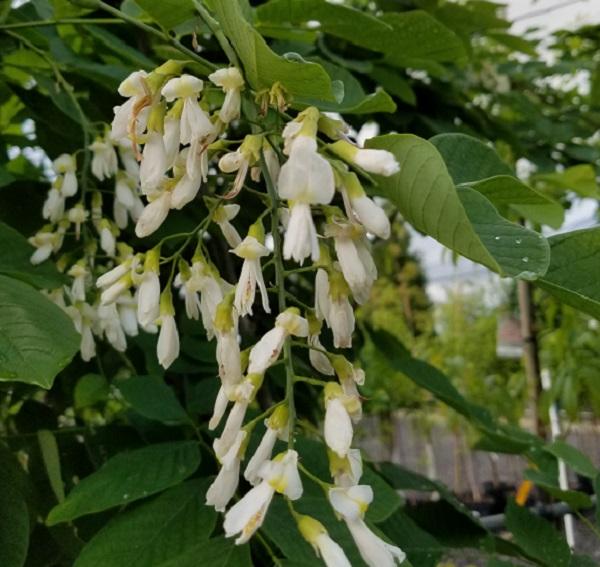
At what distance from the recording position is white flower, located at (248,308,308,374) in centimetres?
45

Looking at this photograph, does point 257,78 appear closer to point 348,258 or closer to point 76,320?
point 348,258

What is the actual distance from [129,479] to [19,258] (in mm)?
259

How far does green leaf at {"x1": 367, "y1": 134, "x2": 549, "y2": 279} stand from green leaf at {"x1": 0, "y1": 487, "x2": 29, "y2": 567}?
1.49 ft

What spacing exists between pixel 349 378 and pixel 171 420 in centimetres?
32

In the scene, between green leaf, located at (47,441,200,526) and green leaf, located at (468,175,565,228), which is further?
green leaf, located at (47,441,200,526)

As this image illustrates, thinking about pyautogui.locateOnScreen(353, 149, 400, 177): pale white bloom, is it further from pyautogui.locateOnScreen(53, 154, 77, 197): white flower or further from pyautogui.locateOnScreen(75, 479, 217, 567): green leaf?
pyautogui.locateOnScreen(53, 154, 77, 197): white flower

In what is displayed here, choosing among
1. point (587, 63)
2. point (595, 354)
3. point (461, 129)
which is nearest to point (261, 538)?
point (461, 129)

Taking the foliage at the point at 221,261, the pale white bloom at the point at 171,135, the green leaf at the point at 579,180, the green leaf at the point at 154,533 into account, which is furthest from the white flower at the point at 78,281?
the green leaf at the point at 579,180

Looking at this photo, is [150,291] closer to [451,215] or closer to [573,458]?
[451,215]

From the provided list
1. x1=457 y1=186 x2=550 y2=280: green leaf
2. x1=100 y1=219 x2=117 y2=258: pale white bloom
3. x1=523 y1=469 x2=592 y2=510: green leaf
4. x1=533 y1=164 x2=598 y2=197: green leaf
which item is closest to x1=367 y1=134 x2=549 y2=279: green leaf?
x1=457 y1=186 x2=550 y2=280: green leaf

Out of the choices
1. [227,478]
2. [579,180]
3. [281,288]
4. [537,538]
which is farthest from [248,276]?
[579,180]

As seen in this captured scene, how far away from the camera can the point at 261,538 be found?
597 mm

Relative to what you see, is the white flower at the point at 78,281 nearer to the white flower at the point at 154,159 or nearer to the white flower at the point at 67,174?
the white flower at the point at 67,174

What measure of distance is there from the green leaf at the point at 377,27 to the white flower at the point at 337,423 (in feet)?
1.46
